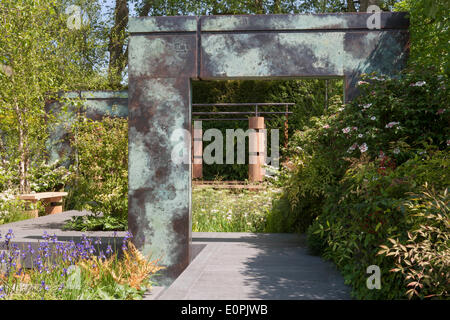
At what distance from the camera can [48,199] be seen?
10.3 m

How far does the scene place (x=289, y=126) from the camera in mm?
13469

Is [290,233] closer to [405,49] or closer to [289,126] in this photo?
[405,49]

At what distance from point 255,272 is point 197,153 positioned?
316 inches

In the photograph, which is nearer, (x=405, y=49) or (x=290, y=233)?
(x=405, y=49)

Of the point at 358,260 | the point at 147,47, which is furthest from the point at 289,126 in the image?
the point at 358,260

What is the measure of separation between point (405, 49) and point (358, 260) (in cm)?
281

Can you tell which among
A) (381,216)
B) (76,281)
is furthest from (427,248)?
(76,281)

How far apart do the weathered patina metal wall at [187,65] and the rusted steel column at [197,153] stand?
22.3 feet

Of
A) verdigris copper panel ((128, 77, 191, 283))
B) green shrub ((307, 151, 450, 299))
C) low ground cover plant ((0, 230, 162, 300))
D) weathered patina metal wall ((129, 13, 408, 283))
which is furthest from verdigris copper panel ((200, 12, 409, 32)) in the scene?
low ground cover plant ((0, 230, 162, 300))

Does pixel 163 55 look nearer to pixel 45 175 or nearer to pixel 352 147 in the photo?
pixel 352 147

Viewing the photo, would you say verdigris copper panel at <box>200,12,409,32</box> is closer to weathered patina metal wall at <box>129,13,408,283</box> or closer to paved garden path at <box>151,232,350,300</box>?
weathered patina metal wall at <box>129,13,408,283</box>

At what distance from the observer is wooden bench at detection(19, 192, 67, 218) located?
959 cm

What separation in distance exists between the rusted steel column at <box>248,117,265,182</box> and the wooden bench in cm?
473

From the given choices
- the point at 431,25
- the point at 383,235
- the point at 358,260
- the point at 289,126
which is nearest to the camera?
the point at 383,235
